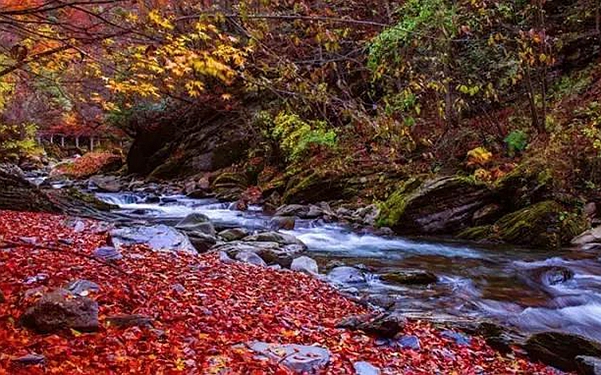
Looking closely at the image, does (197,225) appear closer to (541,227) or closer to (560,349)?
(541,227)

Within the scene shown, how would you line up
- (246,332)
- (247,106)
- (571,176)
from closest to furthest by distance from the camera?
(246,332) → (571,176) → (247,106)

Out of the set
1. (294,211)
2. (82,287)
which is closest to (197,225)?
(294,211)

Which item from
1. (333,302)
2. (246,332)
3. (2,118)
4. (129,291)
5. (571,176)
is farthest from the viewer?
(2,118)

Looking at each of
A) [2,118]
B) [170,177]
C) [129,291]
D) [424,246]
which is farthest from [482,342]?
[2,118]

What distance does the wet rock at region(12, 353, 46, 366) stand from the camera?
11.2ft

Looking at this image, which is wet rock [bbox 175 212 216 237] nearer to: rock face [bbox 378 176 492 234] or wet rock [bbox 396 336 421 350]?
rock face [bbox 378 176 492 234]

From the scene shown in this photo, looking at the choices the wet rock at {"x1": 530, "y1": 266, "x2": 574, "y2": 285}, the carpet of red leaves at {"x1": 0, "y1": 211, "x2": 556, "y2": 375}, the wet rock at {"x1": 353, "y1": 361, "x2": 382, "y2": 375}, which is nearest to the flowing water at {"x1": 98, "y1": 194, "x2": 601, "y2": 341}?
the wet rock at {"x1": 530, "y1": 266, "x2": 574, "y2": 285}

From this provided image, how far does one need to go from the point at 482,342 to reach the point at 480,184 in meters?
6.89

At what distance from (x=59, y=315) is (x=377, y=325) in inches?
114

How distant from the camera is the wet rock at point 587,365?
4.68 m

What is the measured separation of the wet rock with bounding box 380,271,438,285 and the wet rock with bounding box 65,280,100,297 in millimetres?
4392

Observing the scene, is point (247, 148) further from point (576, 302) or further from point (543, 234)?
point (576, 302)

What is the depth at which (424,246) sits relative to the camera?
35.3 ft

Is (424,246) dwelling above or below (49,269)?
below
